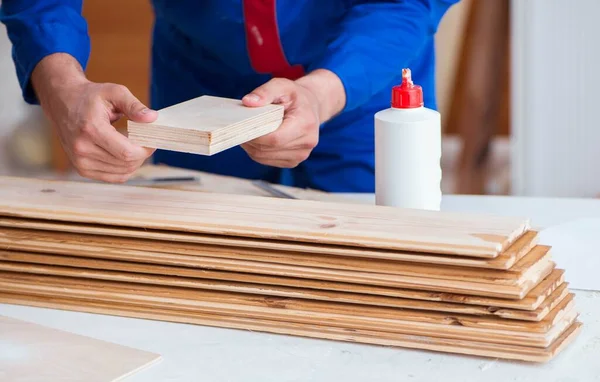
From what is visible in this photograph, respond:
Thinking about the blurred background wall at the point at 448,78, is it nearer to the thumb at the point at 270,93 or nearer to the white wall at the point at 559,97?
the white wall at the point at 559,97

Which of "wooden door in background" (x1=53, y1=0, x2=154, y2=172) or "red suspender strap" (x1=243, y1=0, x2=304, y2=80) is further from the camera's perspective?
"wooden door in background" (x1=53, y1=0, x2=154, y2=172)

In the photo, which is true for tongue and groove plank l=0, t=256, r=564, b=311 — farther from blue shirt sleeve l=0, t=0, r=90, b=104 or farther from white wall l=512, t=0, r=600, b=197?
white wall l=512, t=0, r=600, b=197

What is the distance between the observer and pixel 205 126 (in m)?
1.04

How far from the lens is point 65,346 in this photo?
3.22 feet

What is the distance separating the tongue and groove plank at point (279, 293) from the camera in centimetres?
96

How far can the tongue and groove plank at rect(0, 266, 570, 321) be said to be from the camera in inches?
37.7

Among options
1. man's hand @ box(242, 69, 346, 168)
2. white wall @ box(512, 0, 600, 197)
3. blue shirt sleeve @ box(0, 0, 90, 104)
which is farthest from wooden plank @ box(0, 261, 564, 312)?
white wall @ box(512, 0, 600, 197)

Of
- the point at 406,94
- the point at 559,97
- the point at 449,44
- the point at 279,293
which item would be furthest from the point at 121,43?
the point at 279,293

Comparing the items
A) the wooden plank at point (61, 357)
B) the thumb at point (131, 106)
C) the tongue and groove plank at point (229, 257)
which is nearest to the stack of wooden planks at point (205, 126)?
the thumb at point (131, 106)

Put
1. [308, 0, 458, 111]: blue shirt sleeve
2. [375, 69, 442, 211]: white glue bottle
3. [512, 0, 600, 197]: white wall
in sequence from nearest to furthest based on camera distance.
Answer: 1. [375, 69, 442, 211]: white glue bottle
2. [308, 0, 458, 111]: blue shirt sleeve
3. [512, 0, 600, 197]: white wall

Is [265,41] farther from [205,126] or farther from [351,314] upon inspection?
[351,314]

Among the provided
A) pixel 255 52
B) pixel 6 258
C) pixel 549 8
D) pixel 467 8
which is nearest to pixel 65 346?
pixel 6 258

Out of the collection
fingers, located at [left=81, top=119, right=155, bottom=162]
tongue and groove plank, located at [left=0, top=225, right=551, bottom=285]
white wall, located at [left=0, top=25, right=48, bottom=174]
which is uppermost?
fingers, located at [left=81, top=119, right=155, bottom=162]

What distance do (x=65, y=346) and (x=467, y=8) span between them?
3.00m
